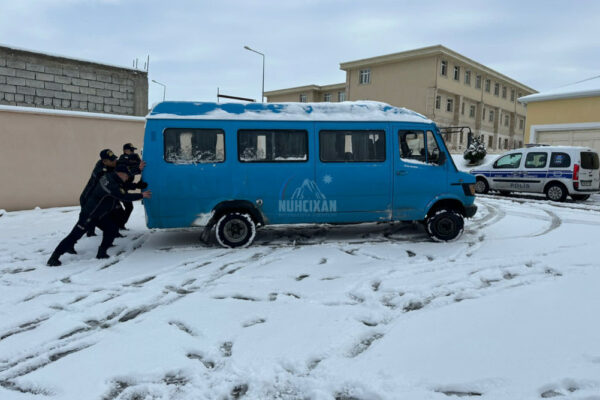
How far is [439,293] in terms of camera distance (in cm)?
439

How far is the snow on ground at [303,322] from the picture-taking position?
→ 2.73 metres

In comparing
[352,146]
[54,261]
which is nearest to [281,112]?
[352,146]

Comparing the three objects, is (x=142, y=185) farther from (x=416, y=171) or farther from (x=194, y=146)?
(x=416, y=171)

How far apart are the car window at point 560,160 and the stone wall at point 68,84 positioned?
1402 cm

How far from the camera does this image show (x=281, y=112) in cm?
652

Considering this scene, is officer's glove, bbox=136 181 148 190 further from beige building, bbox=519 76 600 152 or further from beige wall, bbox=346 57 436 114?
beige wall, bbox=346 57 436 114

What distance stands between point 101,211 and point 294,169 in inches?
116

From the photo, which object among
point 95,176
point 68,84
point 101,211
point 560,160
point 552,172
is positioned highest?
point 68,84

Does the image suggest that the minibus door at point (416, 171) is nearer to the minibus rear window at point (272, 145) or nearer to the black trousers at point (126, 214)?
the minibus rear window at point (272, 145)

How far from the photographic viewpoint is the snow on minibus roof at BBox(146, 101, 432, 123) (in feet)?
20.3

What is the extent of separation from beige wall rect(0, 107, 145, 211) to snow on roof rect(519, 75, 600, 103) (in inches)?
762

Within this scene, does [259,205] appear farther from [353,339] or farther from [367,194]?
[353,339]

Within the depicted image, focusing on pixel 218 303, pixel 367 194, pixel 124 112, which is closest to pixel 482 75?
pixel 124 112

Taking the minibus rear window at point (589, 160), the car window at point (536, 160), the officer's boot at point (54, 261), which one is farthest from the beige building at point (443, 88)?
the officer's boot at point (54, 261)
